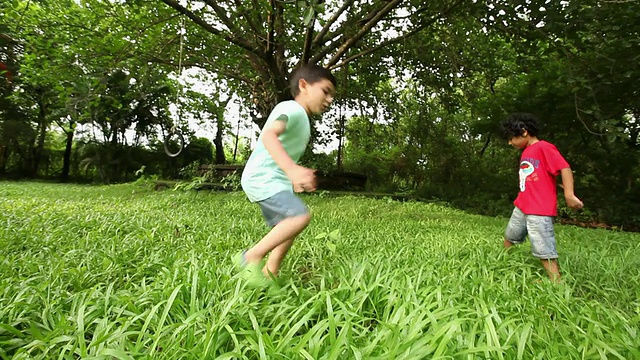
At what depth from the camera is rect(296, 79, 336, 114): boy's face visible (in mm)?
1927

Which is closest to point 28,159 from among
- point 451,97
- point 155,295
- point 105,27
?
point 105,27

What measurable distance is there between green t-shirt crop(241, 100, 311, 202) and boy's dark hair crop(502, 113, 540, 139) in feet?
5.34

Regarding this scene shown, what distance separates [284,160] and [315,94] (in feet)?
1.53

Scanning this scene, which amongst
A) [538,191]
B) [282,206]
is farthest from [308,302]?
[538,191]

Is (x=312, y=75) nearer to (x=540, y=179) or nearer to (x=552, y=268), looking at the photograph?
(x=540, y=179)

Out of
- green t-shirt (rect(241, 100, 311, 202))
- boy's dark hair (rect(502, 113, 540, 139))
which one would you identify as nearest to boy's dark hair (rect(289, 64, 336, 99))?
green t-shirt (rect(241, 100, 311, 202))

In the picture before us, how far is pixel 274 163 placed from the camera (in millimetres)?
1885

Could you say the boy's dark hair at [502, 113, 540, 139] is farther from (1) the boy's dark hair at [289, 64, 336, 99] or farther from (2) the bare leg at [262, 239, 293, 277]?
(2) the bare leg at [262, 239, 293, 277]

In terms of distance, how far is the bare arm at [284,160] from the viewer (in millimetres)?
1575

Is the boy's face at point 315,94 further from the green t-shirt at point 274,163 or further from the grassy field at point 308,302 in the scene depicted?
the grassy field at point 308,302

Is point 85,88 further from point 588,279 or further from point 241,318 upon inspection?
point 588,279

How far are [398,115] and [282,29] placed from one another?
593 cm

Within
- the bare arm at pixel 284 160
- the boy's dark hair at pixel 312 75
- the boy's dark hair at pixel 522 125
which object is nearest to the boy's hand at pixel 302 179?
the bare arm at pixel 284 160

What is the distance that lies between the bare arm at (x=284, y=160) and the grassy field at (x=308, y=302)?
0.49 metres
